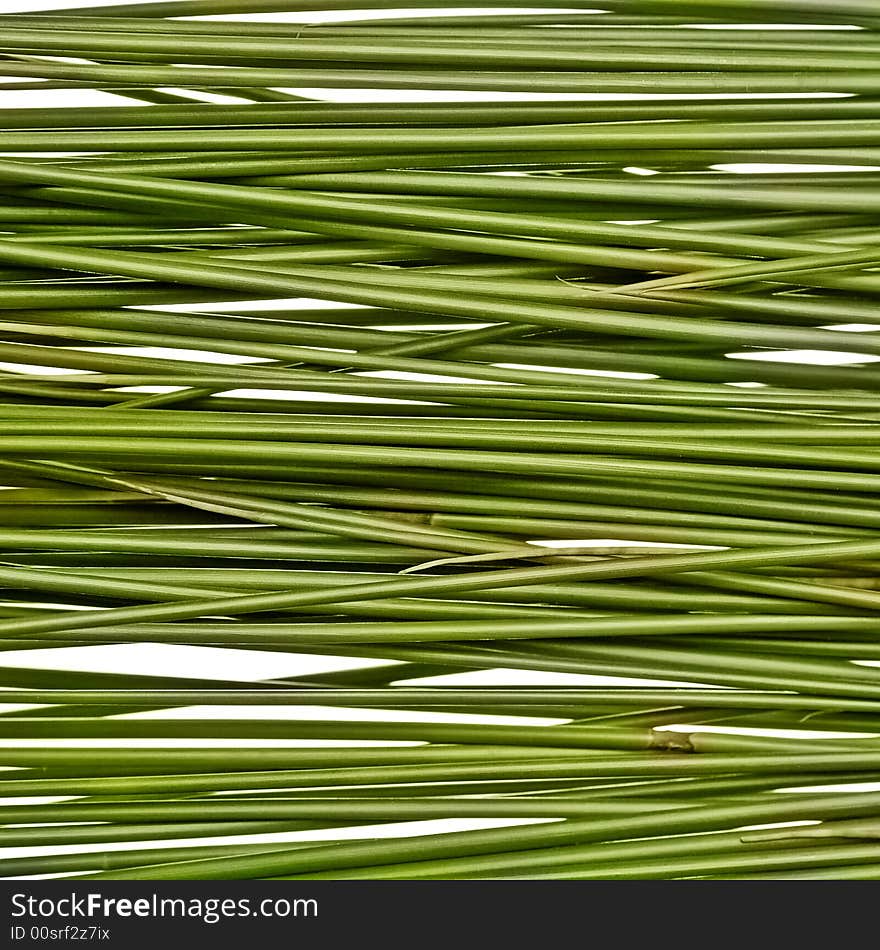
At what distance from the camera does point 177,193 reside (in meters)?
0.58

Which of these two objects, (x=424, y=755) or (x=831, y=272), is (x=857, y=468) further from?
(x=424, y=755)

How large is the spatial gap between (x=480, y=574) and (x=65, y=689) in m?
0.32

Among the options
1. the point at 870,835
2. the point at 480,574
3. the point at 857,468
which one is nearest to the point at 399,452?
the point at 480,574

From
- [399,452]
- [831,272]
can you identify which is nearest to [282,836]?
[399,452]

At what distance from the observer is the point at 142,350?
0.62 metres

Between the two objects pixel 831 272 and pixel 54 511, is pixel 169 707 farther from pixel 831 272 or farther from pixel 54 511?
pixel 831 272

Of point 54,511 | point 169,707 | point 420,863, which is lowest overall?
point 420,863

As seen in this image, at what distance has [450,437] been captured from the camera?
574 mm

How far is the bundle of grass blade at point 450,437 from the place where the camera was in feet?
1.90

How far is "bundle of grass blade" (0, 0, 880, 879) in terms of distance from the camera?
58 cm

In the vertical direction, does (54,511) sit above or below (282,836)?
above

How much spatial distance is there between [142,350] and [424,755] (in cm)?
37

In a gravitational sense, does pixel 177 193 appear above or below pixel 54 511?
above

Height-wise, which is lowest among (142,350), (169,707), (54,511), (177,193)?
(169,707)
